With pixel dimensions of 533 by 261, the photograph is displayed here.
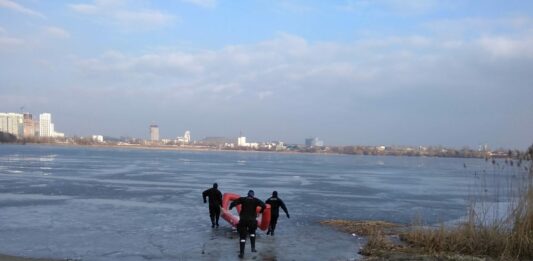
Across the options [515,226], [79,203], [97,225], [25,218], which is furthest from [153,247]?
[79,203]

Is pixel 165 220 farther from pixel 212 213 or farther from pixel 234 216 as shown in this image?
pixel 234 216

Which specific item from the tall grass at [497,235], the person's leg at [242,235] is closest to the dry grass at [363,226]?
the tall grass at [497,235]

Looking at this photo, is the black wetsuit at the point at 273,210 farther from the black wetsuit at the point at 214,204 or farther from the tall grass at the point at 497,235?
the tall grass at the point at 497,235

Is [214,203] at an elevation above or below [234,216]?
above

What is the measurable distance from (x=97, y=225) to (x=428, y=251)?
8389mm

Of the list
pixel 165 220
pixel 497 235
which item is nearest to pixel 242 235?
pixel 497 235

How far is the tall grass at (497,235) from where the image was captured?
10477 millimetres

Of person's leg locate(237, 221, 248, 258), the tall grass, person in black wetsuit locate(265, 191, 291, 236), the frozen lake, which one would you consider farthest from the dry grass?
person's leg locate(237, 221, 248, 258)

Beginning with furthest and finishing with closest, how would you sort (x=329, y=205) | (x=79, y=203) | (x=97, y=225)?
(x=329, y=205)
(x=79, y=203)
(x=97, y=225)

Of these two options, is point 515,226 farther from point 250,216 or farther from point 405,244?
point 250,216

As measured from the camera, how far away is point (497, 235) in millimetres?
11086

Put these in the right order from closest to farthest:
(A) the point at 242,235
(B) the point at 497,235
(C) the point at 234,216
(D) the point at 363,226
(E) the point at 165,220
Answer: (B) the point at 497,235
(A) the point at 242,235
(C) the point at 234,216
(D) the point at 363,226
(E) the point at 165,220

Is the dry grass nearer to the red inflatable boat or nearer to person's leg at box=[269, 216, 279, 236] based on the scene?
person's leg at box=[269, 216, 279, 236]

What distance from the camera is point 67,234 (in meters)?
13.2
